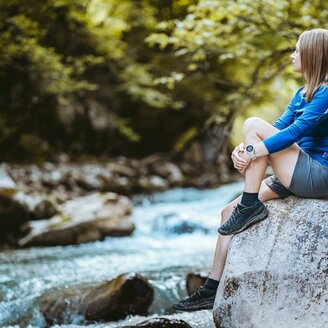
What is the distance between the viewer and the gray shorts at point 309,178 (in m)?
3.35

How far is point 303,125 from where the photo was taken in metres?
3.34

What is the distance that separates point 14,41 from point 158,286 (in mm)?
9660

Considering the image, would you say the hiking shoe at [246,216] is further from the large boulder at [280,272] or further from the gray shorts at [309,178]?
the gray shorts at [309,178]

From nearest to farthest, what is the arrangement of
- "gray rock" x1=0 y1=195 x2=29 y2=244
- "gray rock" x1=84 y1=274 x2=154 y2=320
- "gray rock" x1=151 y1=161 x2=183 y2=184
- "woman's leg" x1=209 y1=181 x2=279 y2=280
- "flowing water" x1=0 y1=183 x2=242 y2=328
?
"woman's leg" x1=209 y1=181 x2=279 y2=280, "gray rock" x1=84 y1=274 x2=154 y2=320, "flowing water" x1=0 y1=183 x2=242 y2=328, "gray rock" x1=0 y1=195 x2=29 y2=244, "gray rock" x1=151 y1=161 x2=183 y2=184

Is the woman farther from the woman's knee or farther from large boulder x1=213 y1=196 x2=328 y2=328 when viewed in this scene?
large boulder x1=213 y1=196 x2=328 y2=328

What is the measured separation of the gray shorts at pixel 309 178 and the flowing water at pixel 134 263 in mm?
1698

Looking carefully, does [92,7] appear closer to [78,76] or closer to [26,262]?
[78,76]

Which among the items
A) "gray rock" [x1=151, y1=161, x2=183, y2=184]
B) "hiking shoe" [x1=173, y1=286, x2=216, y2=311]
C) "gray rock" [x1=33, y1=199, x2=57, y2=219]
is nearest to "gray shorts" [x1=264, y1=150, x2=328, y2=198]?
"hiking shoe" [x1=173, y1=286, x2=216, y2=311]

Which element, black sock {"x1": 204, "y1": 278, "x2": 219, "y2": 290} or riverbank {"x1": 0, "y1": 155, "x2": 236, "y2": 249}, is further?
riverbank {"x1": 0, "y1": 155, "x2": 236, "y2": 249}

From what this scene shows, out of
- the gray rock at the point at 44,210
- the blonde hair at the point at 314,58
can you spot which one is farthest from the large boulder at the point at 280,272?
the gray rock at the point at 44,210

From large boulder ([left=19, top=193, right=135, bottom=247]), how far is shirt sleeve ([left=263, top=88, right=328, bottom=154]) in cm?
586

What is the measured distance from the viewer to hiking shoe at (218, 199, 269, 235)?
11.3 ft

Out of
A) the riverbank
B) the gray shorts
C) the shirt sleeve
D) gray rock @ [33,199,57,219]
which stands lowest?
the riverbank

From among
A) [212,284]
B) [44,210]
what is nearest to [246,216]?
[212,284]
